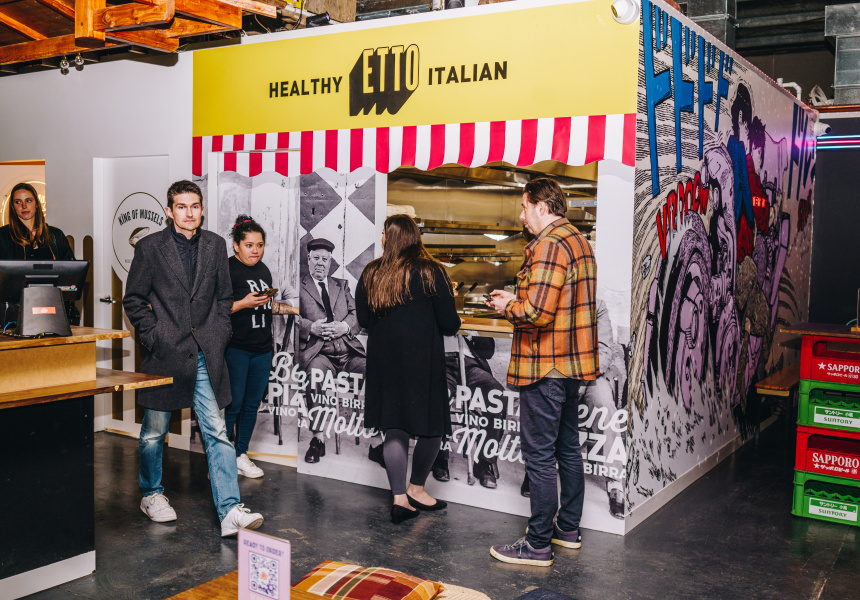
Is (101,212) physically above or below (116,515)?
above

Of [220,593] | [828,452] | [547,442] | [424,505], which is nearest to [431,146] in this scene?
[547,442]

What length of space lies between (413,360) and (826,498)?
2755 mm

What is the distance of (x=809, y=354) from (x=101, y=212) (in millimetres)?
5641

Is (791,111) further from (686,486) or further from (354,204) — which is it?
(354,204)

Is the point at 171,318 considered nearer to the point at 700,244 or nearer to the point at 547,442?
the point at 547,442

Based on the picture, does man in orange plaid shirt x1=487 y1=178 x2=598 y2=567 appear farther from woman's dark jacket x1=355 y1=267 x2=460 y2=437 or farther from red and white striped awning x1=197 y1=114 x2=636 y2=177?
red and white striped awning x1=197 y1=114 x2=636 y2=177

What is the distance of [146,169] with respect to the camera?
669 centimetres

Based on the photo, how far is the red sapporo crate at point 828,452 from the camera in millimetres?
5039

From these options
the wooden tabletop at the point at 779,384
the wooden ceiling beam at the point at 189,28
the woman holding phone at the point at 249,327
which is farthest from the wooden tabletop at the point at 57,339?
the wooden tabletop at the point at 779,384

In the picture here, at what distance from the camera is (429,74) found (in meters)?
5.29

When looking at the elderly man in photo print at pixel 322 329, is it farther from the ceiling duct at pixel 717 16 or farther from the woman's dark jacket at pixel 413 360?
the ceiling duct at pixel 717 16

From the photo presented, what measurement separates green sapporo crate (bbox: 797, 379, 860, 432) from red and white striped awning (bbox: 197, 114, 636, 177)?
1.95 m

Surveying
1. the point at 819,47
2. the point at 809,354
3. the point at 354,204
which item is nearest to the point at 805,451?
the point at 809,354

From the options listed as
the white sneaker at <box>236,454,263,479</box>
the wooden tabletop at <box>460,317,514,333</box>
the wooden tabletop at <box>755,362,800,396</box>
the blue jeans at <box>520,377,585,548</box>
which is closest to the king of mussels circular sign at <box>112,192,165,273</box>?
the white sneaker at <box>236,454,263,479</box>
